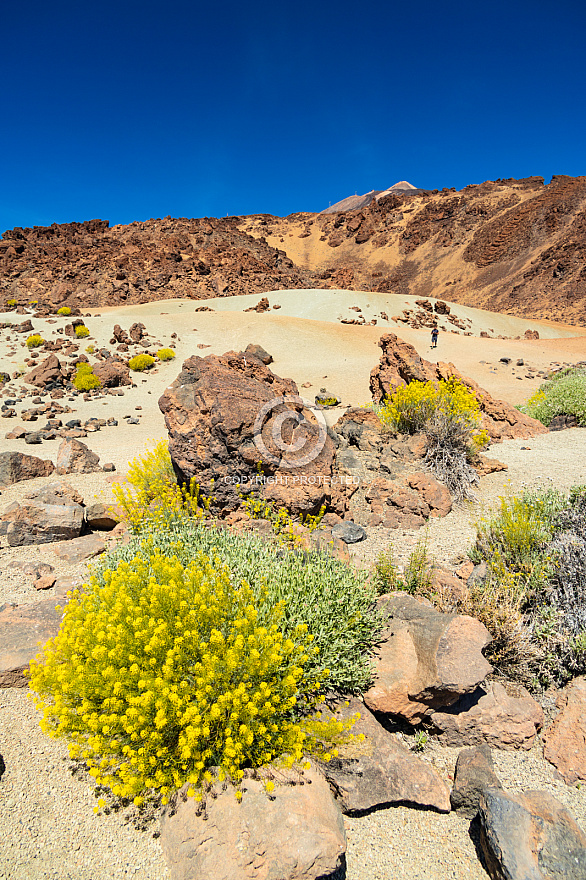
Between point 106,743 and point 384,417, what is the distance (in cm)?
610

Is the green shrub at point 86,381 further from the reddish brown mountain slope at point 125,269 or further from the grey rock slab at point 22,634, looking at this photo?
the reddish brown mountain slope at point 125,269

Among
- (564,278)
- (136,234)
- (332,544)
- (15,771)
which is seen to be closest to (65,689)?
(15,771)

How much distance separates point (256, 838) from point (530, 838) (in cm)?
137

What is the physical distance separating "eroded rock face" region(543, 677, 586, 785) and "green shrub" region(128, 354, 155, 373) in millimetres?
18189

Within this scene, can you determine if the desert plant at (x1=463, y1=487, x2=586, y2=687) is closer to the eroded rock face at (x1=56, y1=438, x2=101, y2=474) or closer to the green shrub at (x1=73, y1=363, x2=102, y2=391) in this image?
the eroded rock face at (x1=56, y1=438, x2=101, y2=474)

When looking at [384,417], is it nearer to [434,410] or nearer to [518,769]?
[434,410]

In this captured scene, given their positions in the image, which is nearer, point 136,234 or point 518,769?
point 518,769

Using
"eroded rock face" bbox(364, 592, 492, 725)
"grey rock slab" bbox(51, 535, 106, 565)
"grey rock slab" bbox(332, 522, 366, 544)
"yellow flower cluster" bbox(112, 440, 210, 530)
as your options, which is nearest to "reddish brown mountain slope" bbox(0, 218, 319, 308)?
"yellow flower cluster" bbox(112, 440, 210, 530)

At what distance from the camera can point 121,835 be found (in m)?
2.17

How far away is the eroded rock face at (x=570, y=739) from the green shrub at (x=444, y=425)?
3.03m

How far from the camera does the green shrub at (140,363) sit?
1825 cm

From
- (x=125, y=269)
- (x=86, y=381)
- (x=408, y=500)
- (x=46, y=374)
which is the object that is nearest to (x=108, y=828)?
(x=408, y=500)

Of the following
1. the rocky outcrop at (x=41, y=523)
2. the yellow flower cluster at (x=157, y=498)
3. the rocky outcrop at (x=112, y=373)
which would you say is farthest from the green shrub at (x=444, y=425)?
the rocky outcrop at (x=112, y=373)
